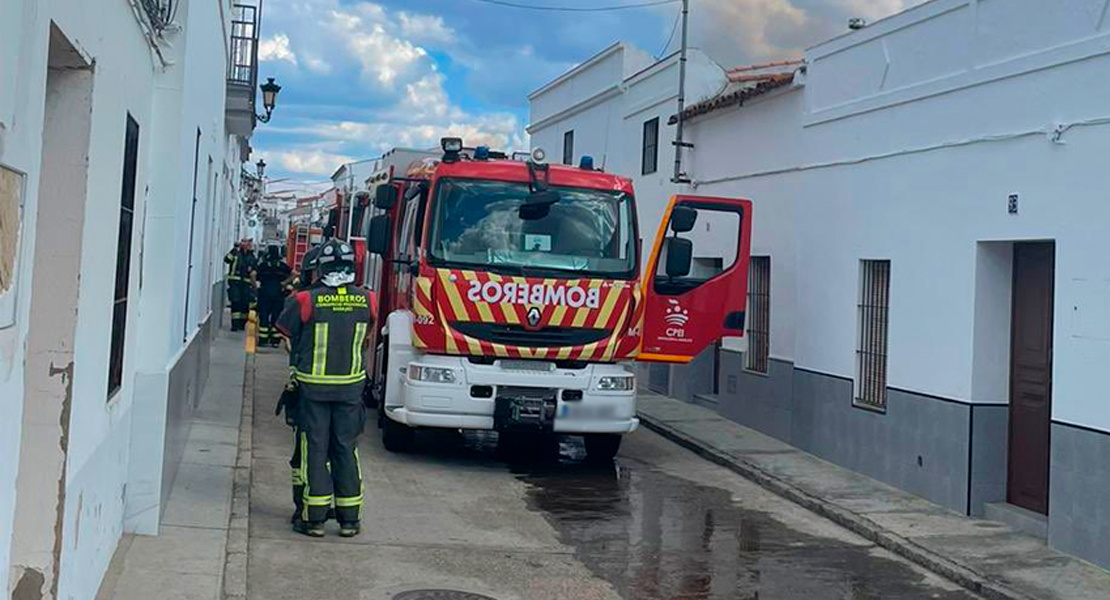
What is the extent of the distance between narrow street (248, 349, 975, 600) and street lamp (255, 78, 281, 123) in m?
8.48

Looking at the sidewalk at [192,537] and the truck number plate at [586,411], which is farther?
the truck number plate at [586,411]

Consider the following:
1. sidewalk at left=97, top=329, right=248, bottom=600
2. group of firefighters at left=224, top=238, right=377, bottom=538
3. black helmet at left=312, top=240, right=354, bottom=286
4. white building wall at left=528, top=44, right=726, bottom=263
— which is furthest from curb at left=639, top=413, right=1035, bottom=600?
sidewalk at left=97, top=329, right=248, bottom=600

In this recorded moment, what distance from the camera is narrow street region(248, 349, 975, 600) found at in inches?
280

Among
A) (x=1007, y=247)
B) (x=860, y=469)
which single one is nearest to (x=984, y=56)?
(x=1007, y=247)

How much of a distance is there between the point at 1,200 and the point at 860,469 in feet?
31.0

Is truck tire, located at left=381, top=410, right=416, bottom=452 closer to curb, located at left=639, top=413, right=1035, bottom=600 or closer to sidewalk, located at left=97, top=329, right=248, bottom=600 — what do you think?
sidewalk, located at left=97, top=329, right=248, bottom=600

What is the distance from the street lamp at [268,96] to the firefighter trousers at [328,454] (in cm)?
1181

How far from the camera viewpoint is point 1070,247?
8.46 meters

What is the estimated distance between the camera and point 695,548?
27.6ft

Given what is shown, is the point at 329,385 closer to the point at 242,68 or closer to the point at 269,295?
the point at 242,68

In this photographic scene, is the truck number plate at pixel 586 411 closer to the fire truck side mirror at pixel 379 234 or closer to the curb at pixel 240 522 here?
the fire truck side mirror at pixel 379 234

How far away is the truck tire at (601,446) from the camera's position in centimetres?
1148

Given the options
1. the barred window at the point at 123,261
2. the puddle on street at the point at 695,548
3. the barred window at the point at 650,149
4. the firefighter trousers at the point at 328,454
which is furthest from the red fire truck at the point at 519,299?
the barred window at the point at 650,149

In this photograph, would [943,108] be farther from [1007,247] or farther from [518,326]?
[518,326]
